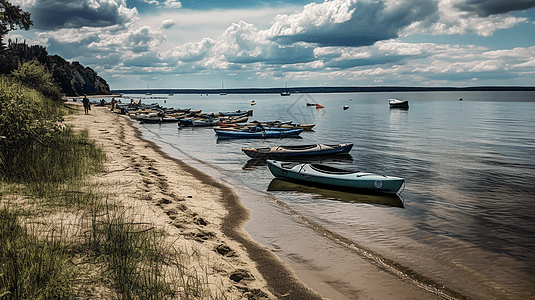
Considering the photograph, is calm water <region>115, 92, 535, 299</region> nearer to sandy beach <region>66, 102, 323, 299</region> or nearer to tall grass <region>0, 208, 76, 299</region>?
sandy beach <region>66, 102, 323, 299</region>

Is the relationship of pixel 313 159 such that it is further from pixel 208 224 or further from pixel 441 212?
pixel 208 224

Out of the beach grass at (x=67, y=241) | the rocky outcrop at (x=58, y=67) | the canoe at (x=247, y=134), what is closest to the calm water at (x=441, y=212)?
the beach grass at (x=67, y=241)

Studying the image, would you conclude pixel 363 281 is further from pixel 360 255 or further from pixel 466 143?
pixel 466 143

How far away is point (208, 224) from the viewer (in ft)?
33.6

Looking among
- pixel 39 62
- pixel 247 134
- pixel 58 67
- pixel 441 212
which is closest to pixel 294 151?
pixel 247 134

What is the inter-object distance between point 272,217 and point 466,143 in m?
30.8

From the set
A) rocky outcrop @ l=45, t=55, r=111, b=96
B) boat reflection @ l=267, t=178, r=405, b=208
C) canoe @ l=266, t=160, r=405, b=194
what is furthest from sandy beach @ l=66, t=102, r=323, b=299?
rocky outcrop @ l=45, t=55, r=111, b=96

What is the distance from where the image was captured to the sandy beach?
22.7 ft

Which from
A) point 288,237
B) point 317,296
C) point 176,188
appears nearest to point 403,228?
point 288,237

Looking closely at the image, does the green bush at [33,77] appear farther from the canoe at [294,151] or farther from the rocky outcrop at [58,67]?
the canoe at [294,151]

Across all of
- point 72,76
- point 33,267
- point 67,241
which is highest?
point 72,76

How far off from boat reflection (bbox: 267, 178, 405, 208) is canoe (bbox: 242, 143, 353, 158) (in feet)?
23.7

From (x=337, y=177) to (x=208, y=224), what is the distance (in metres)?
8.13

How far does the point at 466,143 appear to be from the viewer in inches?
1342
